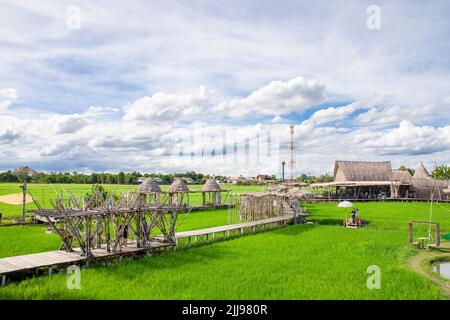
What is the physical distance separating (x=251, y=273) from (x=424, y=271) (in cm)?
517

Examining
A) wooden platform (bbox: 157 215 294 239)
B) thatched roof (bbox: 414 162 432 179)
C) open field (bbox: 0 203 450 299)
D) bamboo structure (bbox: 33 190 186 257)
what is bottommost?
open field (bbox: 0 203 450 299)

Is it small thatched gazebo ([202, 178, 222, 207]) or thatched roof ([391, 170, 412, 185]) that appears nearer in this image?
small thatched gazebo ([202, 178, 222, 207])

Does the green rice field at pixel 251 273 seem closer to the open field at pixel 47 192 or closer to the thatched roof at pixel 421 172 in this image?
the open field at pixel 47 192

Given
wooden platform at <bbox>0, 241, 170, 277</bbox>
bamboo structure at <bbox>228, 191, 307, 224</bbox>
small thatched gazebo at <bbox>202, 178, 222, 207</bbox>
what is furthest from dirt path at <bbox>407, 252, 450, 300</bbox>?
small thatched gazebo at <bbox>202, 178, 222, 207</bbox>

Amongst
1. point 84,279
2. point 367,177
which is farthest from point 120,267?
point 367,177

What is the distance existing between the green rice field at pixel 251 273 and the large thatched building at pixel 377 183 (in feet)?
95.5

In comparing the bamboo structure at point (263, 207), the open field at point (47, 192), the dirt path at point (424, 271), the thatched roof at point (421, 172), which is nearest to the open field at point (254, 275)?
the dirt path at point (424, 271)

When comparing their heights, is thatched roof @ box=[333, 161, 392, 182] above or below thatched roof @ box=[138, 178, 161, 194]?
above

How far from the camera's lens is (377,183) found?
138ft

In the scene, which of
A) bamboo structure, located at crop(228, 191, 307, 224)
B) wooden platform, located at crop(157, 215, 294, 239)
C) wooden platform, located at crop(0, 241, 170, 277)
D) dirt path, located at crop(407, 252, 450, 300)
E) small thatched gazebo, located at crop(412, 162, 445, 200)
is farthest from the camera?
small thatched gazebo, located at crop(412, 162, 445, 200)

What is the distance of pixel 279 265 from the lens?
1087cm

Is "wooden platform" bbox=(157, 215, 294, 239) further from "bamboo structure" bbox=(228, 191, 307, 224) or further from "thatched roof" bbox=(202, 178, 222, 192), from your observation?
"thatched roof" bbox=(202, 178, 222, 192)

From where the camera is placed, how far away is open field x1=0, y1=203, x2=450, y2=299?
26.7 ft
